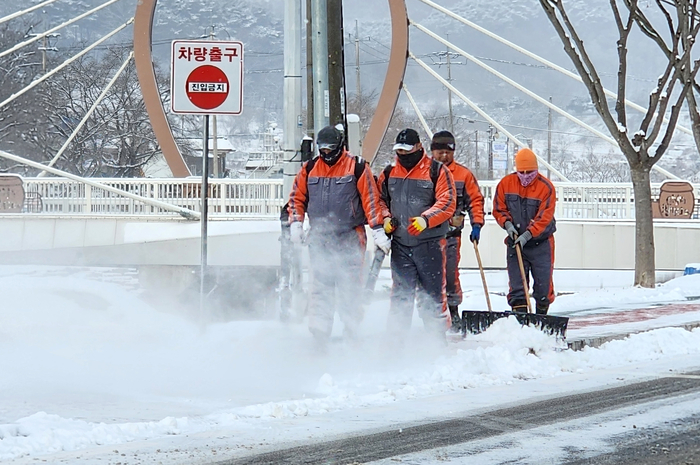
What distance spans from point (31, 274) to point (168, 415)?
6109 millimetres

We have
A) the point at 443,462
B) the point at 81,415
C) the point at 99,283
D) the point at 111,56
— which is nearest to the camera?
the point at 443,462

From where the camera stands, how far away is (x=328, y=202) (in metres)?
8.07

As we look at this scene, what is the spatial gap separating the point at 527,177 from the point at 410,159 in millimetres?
1809

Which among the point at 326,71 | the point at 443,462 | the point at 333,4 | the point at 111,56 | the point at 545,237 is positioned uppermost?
the point at 111,56

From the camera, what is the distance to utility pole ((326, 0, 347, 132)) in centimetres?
1034

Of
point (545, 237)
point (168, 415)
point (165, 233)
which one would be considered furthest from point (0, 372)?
point (165, 233)

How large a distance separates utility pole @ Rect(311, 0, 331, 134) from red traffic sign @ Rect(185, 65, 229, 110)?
66.3 inches

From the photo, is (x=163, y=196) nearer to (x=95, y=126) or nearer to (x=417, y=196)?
(x=417, y=196)

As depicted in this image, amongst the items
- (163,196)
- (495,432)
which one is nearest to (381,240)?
(495,432)

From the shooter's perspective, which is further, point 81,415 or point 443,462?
point 81,415

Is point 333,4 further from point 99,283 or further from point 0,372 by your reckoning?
point 0,372

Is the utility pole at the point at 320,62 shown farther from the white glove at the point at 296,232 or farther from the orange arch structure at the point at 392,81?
the orange arch structure at the point at 392,81

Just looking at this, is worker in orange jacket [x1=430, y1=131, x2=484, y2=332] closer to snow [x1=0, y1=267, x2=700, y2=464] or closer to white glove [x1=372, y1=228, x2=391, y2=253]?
snow [x1=0, y1=267, x2=700, y2=464]

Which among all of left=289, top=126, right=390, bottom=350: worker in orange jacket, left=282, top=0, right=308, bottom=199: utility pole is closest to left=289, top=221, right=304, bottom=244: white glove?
left=289, top=126, right=390, bottom=350: worker in orange jacket
